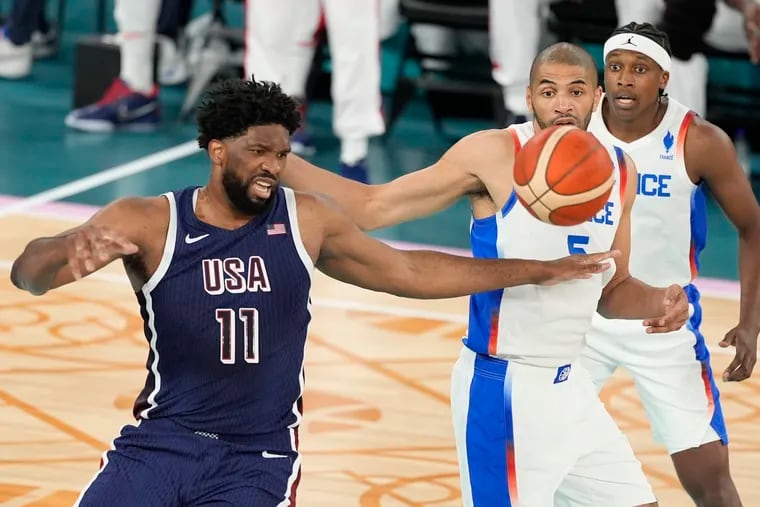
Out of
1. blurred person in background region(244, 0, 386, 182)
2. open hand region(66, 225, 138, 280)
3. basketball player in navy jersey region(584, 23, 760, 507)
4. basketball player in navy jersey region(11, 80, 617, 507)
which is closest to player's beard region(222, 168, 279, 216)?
basketball player in navy jersey region(11, 80, 617, 507)

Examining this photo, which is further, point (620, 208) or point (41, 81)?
point (41, 81)

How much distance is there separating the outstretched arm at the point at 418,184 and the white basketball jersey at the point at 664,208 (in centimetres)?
79

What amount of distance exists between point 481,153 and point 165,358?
1198 millimetres

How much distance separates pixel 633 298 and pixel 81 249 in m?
1.78

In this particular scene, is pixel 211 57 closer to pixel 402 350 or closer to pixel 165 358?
pixel 402 350

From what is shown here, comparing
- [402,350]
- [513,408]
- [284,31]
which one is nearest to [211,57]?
[284,31]

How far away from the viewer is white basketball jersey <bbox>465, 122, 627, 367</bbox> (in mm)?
5047

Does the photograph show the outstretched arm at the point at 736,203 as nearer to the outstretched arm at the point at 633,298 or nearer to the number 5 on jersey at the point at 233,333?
the outstretched arm at the point at 633,298

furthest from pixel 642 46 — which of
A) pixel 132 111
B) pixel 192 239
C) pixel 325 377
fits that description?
pixel 132 111

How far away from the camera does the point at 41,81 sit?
1415 cm

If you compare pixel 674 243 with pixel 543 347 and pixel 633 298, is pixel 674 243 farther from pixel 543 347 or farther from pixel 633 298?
pixel 543 347

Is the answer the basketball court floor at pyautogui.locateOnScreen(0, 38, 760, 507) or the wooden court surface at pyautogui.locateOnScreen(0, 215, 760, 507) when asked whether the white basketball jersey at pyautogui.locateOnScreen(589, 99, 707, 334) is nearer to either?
the basketball court floor at pyautogui.locateOnScreen(0, 38, 760, 507)

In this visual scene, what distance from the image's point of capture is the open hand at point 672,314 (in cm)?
504

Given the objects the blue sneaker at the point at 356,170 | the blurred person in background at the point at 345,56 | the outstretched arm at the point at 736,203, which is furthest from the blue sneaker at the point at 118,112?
the outstretched arm at the point at 736,203
